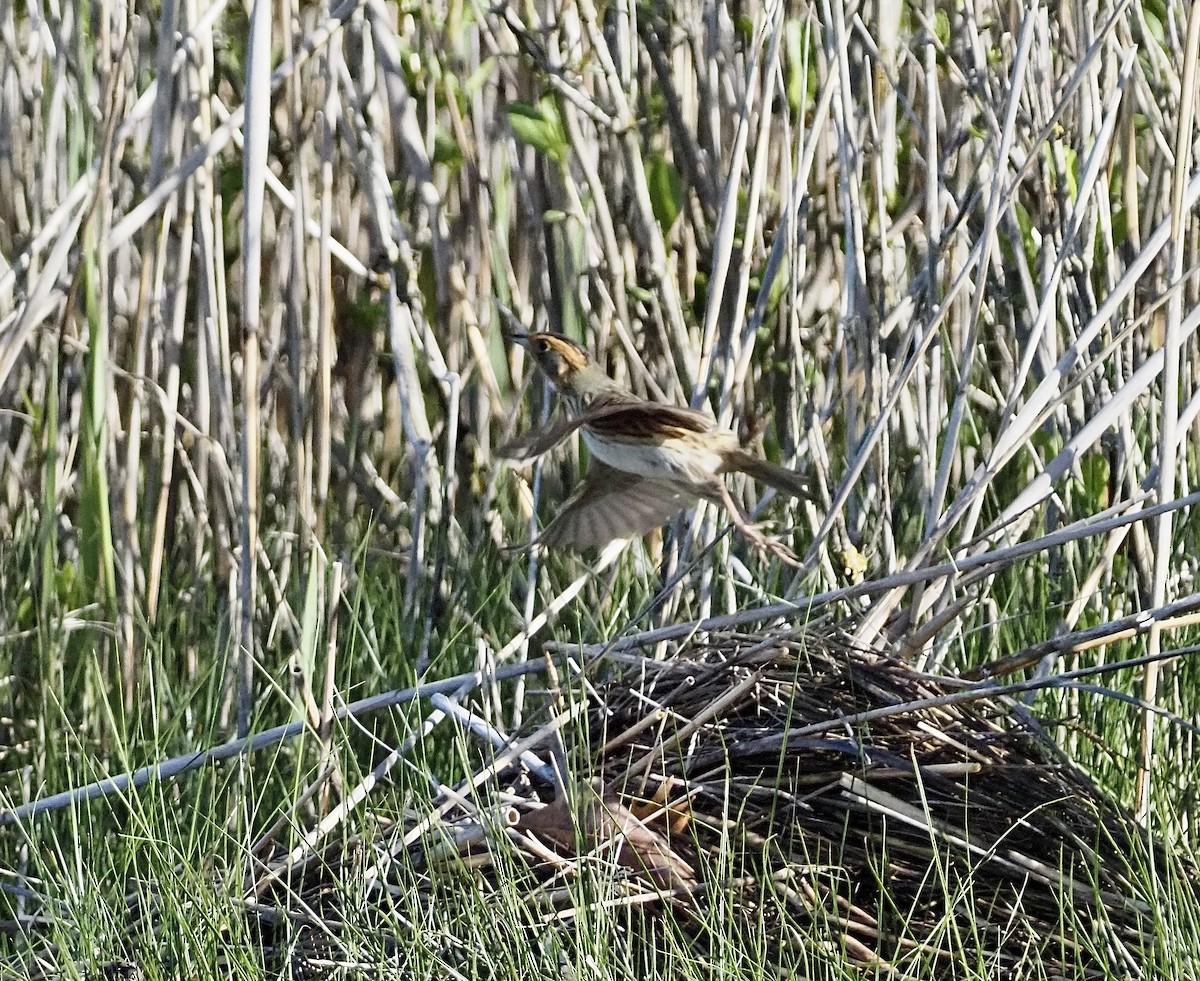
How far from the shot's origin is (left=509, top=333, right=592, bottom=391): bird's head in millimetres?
2814

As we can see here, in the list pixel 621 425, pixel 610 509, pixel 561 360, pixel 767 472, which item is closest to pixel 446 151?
pixel 561 360

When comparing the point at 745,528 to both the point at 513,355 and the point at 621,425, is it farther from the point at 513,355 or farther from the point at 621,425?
the point at 513,355

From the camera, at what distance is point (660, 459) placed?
248 cm

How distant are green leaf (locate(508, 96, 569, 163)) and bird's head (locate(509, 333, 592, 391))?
39 centimetres

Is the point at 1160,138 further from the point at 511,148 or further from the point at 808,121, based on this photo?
the point at 511,148

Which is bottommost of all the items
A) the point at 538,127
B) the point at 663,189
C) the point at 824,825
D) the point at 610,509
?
the point at 824,825

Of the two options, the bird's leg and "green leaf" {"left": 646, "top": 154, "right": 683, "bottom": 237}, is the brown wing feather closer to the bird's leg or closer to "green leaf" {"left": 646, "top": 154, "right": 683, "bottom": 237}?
the bird's leg

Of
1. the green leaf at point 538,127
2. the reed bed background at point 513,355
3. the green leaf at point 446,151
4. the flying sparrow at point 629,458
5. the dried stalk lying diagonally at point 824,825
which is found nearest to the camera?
the dried stalk lying diagonally at point 824,825

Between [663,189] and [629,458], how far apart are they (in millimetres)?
928

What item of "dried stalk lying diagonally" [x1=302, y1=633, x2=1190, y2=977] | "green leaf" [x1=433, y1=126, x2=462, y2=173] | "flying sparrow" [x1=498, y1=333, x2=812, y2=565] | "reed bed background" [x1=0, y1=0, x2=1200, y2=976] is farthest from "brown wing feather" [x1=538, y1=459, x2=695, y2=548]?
"green leaf" [x1=433, y1=126, x2=462, y2=173]

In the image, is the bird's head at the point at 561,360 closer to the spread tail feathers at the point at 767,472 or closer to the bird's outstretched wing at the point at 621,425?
the bird's outstretched wing at the point at 621,425

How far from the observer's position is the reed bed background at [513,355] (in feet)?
8.36

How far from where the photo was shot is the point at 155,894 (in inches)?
86.8

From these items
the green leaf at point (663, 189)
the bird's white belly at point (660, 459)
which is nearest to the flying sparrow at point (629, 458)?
the bird's white belly at point (660, 459)
